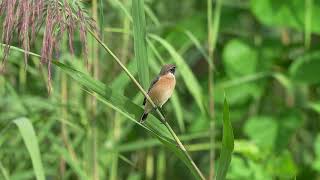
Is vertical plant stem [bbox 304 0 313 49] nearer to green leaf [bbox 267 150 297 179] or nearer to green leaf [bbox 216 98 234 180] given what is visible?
green leaf [bbox 267 150 297 179]

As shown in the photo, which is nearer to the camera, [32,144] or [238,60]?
[32,144]

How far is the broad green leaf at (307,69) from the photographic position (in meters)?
3.30

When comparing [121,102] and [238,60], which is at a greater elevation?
[121,102]

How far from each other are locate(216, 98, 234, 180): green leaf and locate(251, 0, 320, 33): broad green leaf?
1.78m

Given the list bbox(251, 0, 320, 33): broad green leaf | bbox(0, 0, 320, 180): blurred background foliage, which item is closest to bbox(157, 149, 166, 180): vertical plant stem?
bbox(0, 0, 320, 180): blurred background foliage

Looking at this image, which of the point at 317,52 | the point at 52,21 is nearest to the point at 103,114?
the point at 317,52

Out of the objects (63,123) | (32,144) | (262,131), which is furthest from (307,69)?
(32,144)

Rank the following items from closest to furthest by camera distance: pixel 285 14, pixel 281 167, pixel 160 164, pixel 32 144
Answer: pixel 32 144, pixel 281 167, pixel 160 164, pixel 285 14

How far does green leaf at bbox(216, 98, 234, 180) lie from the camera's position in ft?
4.95

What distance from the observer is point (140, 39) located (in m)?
1.66

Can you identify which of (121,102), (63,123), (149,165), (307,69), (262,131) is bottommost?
(149,165)

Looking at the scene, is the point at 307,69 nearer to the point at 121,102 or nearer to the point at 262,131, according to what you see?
the point at 262,131

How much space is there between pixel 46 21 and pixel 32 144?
80cm

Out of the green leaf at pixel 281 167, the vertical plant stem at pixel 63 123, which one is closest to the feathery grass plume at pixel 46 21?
the vertical plant stem at pixel 63 123
